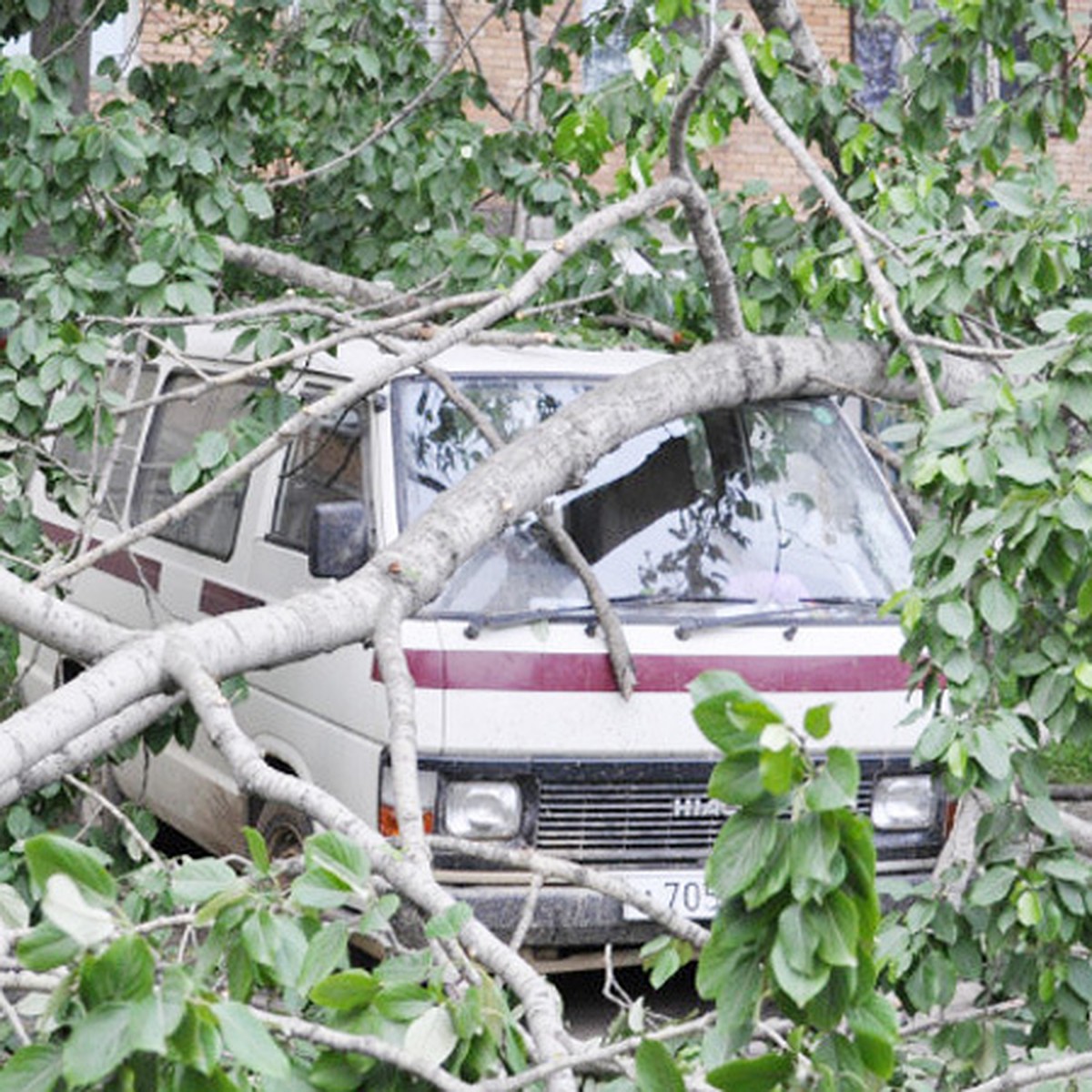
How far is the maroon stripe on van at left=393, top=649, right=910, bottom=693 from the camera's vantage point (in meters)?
6.64

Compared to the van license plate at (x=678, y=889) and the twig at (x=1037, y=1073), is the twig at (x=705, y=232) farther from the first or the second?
the twig at (x=1037, y=1073)


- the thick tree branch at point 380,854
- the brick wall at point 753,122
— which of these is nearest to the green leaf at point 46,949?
the thick tree branch at point 380,854

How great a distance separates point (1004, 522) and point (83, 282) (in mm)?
3116

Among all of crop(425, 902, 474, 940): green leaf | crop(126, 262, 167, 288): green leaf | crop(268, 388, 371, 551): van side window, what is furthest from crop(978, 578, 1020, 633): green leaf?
crop(268, 388, 371, 551): van side window

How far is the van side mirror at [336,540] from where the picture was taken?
681 cm

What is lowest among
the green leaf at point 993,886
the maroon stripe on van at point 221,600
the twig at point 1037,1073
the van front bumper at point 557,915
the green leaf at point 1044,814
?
the van front bumper at point 557,915

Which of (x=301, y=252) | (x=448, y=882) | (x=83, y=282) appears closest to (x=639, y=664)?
(x=448, y=882)

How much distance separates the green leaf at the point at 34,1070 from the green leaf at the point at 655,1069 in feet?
2.17

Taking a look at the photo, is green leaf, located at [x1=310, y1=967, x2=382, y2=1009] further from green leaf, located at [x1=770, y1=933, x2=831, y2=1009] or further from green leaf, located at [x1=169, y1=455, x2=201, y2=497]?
green leaf, located at [x1=169, y1=455, x2=201, y2=497]

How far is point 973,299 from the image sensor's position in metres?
6.54

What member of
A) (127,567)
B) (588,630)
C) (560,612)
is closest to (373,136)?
(127,567)

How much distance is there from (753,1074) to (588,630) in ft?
13.6

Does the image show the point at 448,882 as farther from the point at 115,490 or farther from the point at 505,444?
the point at 115,490

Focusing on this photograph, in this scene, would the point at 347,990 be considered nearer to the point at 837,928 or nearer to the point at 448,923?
the point at 448,923
